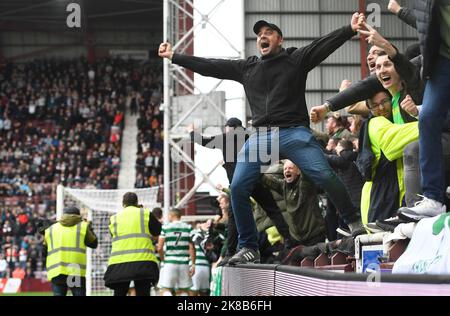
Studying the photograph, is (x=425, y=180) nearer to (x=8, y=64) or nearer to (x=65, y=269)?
(x=65, y=269)

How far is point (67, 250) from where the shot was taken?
11.2 metres

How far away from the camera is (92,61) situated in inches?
1583

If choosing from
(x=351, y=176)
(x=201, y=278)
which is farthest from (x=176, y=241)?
(x=351, y=176)

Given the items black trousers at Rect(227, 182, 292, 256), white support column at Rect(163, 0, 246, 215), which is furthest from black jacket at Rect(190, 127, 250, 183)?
white support column at Rect(163, 0, 246, 215)

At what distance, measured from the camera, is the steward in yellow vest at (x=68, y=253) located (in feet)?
36.6

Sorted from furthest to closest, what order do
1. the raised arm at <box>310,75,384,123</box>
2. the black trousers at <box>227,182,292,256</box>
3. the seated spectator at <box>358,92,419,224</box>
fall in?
the black trousers at <box>227,182,292,256</box> → the raised arm at <box>310,75,384,123</box> → the seated spectator at <box>358,92,419,224</box>

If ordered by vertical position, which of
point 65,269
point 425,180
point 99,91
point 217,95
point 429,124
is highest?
point 99,91

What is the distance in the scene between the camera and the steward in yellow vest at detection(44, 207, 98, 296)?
36.6 feet

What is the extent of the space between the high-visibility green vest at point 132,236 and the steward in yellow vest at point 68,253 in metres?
0.65

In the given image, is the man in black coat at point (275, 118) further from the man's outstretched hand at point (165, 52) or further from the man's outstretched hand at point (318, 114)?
the man's outstretched hand at point (318, 114)

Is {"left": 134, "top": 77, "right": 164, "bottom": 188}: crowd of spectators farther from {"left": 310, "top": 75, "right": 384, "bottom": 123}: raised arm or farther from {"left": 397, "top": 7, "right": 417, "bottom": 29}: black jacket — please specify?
{"left": 397, "top": 7, "right": 417, "bottom": 29}: black jacket

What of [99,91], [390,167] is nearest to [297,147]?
[390,167]

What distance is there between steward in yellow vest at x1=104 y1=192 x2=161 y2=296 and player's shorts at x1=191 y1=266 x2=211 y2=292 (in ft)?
16.5

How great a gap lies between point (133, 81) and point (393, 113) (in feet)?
110
